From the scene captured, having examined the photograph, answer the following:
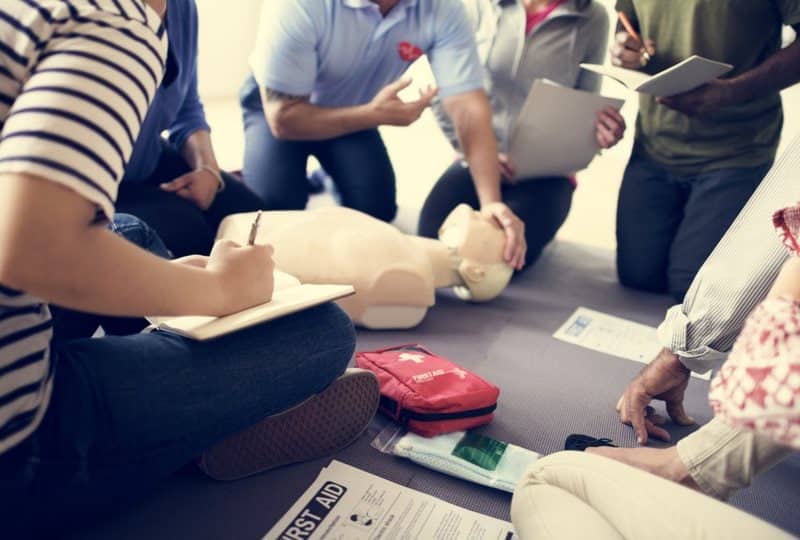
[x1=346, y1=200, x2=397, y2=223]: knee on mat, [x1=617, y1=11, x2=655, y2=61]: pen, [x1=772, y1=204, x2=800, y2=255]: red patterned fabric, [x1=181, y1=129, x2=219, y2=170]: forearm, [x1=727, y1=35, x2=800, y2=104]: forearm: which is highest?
[x1=617, y1=11, x2=655, y2=61]: pen

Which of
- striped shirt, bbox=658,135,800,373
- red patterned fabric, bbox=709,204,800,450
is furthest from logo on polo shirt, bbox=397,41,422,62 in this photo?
red patterned fabric, bbox=709,204,800,450

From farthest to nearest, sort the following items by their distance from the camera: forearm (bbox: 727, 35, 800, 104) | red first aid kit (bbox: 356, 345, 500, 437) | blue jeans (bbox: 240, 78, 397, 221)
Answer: blue jeans (bbox: 240, 78, 397, 221)
forearm (bbox: 727, 35, 800, 104)
red first aid kit (bbox: 356, 345, 500, 437)

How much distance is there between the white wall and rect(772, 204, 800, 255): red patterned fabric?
356cm

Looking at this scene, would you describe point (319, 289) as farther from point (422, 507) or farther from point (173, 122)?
point (173, 122)

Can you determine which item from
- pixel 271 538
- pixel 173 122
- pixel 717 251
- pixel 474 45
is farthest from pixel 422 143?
pixel 271 538

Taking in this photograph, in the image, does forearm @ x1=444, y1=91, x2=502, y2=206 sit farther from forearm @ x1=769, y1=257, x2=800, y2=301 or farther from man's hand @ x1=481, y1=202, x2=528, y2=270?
forearm @ x1=769, y1=257, x2=800, y2=301

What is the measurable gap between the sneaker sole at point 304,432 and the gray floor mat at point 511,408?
22mm

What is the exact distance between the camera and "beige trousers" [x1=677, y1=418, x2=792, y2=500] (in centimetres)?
76

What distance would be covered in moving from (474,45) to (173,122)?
77 cm

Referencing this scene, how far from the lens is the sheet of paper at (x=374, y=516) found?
2.81 ft

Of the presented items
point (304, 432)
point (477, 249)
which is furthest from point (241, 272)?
point (477, 249)

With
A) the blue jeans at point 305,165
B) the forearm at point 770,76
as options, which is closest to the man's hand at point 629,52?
the forearm at point 770,76

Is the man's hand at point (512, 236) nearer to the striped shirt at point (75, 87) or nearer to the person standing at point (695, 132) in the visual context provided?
the person standing at point (695, 132)

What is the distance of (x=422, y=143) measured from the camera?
3.47m
